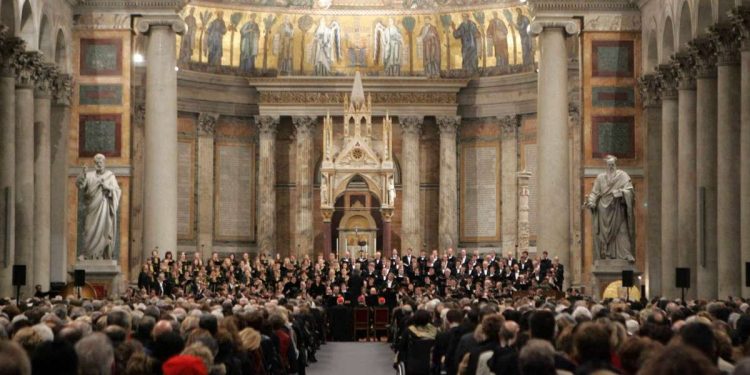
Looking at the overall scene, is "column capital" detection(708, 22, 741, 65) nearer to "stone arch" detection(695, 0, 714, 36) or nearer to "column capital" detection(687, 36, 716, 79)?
"column capital" detection(687, 36, 716, 79)

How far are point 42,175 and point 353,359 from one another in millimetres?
13814

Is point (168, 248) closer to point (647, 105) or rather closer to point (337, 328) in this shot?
point (337, 328)

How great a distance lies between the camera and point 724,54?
35.6 meters

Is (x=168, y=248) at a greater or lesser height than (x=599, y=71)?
lesser

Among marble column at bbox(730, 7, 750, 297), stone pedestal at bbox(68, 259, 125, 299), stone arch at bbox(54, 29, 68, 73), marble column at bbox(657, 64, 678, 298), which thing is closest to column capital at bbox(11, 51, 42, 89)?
stone arch at bbox(54, 29, 68, 73)

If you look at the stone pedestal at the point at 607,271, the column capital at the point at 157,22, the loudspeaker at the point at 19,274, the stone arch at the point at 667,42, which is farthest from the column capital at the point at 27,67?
the stone arch at the point at 667,42

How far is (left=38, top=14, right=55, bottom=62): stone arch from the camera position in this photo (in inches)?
1620

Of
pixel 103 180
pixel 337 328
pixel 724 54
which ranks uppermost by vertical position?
pixel 724 54

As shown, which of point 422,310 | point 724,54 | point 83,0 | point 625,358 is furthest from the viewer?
point 83,0

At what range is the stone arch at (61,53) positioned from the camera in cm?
4288

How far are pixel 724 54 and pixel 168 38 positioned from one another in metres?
17.6

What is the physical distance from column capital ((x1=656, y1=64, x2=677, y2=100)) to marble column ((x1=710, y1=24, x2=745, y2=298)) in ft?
17.2

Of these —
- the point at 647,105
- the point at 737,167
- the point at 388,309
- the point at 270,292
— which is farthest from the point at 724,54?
the point at 270,292

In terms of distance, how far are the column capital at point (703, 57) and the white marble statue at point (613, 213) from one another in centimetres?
374
